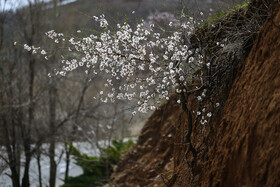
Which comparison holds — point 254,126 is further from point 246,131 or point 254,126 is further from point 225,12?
point 225,12

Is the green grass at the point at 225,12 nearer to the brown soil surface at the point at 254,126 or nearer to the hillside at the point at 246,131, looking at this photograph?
the hillside at the point at 246,131

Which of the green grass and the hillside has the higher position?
the green grass

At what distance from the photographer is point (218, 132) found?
3.49 meters

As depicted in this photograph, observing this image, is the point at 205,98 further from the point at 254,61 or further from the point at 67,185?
the point at 67,185

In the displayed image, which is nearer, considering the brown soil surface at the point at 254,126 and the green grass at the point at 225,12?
the brown soil surface at the point at 254,126

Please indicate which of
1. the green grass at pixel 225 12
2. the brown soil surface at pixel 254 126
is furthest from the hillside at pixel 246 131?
the green grass at pixel 225 12

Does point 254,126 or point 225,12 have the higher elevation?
point 225,12

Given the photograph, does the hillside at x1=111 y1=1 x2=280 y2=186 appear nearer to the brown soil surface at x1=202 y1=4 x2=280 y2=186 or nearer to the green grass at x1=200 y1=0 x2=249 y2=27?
the brown soil surface at x1=202 y1=4 x2=280 y2=186

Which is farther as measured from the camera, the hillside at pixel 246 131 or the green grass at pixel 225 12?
the green grass at pixel 225 12

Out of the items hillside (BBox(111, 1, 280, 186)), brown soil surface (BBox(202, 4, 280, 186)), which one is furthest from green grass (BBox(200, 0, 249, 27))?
brown soil surface (BBox(202, 4, 280, 186))

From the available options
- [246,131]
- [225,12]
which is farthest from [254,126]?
[225,12]

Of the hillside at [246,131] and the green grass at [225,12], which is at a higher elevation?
the green grass at [225,12]

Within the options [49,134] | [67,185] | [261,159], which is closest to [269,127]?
[261,159]

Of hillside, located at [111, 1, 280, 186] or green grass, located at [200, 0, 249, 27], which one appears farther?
green grass, located at [200, 0, 249, 27]
